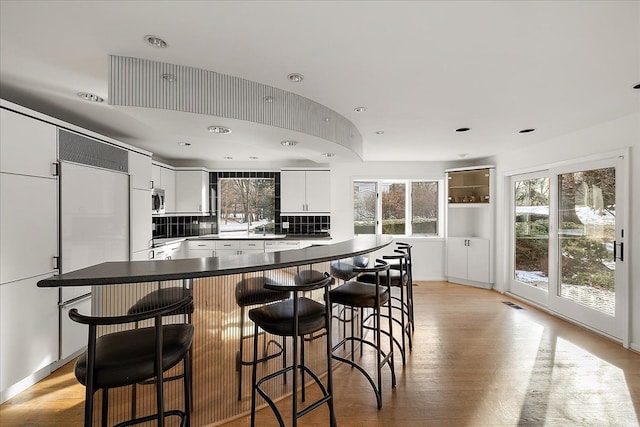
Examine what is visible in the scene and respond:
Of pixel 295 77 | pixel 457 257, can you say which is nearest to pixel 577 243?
pixel 457 257

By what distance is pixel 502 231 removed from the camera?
501 centimetres

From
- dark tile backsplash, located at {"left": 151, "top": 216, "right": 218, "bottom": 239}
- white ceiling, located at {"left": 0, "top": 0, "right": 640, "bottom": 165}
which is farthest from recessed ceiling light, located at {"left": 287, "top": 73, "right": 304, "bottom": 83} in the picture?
dark tile backsplash, located at {"left": 151, "top": 216, "right": 218, "bottom": 239}

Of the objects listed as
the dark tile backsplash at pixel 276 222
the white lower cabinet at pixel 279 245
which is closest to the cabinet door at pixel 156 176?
the dark tile backsplash at pixel 276 222

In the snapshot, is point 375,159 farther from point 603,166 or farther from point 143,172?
point 143,172

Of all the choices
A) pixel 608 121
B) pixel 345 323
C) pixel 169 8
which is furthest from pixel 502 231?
pixel 169 8

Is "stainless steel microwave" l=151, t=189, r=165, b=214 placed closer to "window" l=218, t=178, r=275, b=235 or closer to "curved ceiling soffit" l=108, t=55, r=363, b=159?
"window" l=218, t=178, r=275, b=235

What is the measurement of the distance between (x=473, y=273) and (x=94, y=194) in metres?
5.86

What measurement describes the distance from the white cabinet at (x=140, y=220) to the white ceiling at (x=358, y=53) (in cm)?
96

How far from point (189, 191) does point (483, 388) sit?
5187mm

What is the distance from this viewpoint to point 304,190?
5559 mm

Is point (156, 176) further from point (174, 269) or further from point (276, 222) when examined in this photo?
point (174, 269)

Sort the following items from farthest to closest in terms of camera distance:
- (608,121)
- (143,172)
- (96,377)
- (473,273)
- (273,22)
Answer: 1. (473,273)
2. (143,172)
3. (608,121)
4. (273,22)
5. (96,377)

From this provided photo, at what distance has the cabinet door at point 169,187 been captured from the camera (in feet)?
16.3

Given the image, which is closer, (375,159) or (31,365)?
(31,365)
